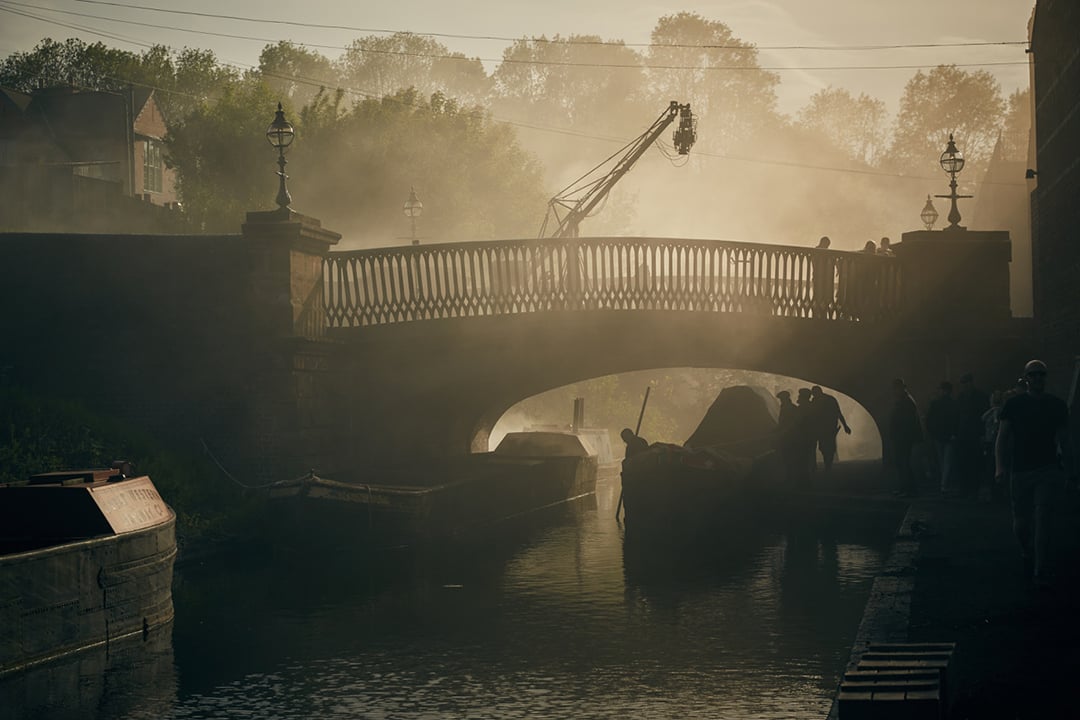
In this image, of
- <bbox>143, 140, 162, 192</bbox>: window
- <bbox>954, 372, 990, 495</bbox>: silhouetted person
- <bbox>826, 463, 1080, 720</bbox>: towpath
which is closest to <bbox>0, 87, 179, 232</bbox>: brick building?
<bbox>143, 140, 162, 192</bbox>: window

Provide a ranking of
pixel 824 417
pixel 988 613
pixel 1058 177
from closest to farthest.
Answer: pixel 988 613, pixel 1058 177, pixel 824 417

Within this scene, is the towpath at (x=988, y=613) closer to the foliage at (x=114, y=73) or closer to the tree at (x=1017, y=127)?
the tree at (x=1017, y=127)

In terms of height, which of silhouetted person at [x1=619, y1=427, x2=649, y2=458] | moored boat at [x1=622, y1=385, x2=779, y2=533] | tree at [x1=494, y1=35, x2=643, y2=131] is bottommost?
moored boat at [x1=622, y1=385, x2=779, y2=533]

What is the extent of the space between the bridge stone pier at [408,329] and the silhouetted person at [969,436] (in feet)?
16.9

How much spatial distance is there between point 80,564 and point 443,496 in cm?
933

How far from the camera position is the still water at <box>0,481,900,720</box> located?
11.2 metres

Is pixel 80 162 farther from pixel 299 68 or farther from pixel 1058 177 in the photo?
pixel 1058 177

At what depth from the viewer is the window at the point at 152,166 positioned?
6756cm

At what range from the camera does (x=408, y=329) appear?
25859 millimetres

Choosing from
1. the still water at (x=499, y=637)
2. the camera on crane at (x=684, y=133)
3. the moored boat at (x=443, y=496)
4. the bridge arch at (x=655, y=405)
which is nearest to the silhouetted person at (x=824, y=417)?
the still water at (x=499, y=637)

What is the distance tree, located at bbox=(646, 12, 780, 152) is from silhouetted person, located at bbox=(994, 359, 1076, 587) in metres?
58.1

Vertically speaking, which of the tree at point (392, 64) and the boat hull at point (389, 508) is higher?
the tree at point (392, 64)

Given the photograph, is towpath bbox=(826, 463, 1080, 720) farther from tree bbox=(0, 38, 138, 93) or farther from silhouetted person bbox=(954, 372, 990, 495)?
tree bbox=(0, 38, 138, 93)

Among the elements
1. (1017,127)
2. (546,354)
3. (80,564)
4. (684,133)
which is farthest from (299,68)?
(80,564)
